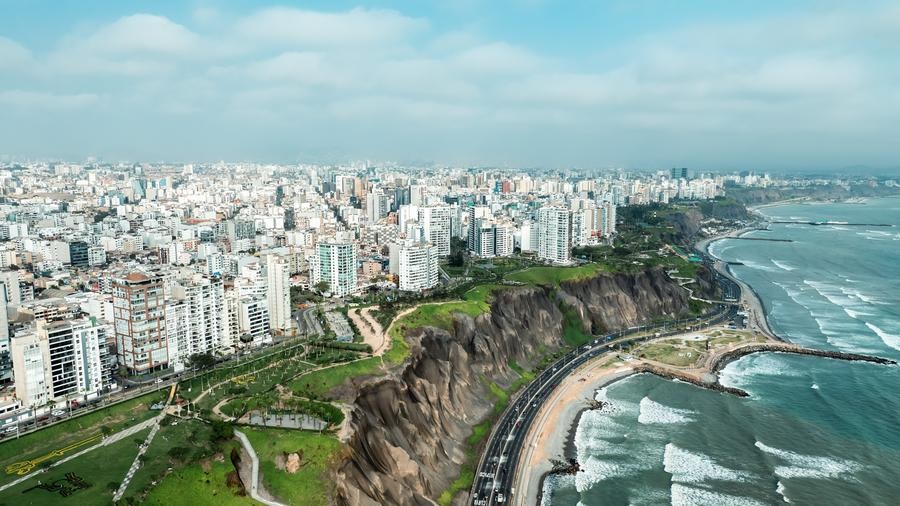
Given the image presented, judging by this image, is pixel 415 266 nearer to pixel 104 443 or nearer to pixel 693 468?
pixel 693 468

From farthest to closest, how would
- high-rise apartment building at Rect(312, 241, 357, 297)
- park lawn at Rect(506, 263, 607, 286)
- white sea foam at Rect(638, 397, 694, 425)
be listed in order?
park lawn at Rect(506, 263, 607, 286) < high-rise apartment building at Rect(312, 241, 357, 297) < white sea foam at Rect(638, 397, 694, 425)

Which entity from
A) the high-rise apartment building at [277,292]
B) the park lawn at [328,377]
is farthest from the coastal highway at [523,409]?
the high-rise apartment building at [277,292]

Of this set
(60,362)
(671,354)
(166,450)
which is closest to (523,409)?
(671,354)

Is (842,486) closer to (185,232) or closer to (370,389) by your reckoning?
(370,389)

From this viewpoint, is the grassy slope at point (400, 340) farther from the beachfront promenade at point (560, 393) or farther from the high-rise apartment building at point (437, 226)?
the high-rise apartment building at point (437, 226)

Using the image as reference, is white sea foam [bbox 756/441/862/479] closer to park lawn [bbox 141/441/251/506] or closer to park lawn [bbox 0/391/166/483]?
park lawn [bbox 141/441/251/506]

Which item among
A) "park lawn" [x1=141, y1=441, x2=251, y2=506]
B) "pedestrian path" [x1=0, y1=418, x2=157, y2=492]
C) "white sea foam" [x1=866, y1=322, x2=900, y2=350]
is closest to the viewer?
"park lawn" [x1=141, y1=441, x2=251, y2=506]

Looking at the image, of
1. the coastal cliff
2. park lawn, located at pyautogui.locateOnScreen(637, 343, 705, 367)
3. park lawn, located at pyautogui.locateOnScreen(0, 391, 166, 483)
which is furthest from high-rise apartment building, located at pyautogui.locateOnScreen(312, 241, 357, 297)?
park lawn, located at pyautogui.locateOnScreen(637, 343, 705, 367)
